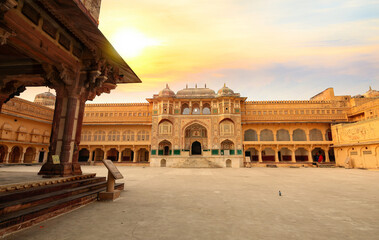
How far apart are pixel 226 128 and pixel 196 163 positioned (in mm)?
6693

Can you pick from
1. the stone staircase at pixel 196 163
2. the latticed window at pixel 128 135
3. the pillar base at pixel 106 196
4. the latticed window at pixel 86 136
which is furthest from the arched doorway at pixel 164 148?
the pillar base at pixel 106 196

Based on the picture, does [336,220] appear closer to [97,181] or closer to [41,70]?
[97,181]

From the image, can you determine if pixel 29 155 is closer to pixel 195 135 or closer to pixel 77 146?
pixel 195 135

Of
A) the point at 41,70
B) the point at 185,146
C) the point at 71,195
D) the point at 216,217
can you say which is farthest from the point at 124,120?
the point at 216,217

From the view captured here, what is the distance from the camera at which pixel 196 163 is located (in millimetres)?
24031

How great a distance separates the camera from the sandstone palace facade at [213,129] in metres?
24.3

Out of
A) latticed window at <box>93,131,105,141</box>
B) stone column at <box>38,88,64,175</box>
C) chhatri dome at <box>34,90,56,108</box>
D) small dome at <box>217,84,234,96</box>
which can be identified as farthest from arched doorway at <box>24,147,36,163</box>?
small dome at <box>217,84,234,96</box>

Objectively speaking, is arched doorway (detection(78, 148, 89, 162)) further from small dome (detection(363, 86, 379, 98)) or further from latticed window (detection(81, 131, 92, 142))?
small dome (detection(363, 86, 379, 98))

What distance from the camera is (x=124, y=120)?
29.0 metres

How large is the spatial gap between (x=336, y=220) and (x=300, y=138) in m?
27.4

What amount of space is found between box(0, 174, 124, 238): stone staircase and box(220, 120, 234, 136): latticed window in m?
22.7

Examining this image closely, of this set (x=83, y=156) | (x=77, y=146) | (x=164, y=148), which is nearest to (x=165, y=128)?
(x=164, y=148)

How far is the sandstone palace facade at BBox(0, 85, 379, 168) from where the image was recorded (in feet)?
79.6

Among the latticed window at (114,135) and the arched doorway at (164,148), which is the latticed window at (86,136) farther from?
the arched doorway at (164,148)
